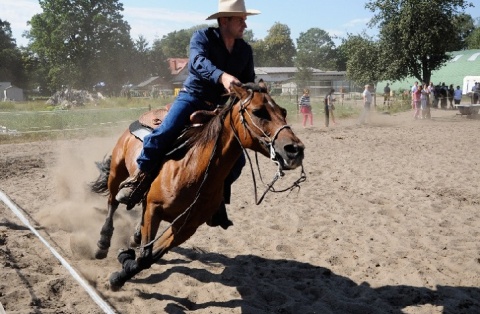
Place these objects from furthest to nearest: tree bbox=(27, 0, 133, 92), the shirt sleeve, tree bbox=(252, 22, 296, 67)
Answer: tree bbox=(252, 22, 296, 67)
tree bbox=(27, 0, 133, 92)
the shirt sleeve

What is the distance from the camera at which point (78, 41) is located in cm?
6650

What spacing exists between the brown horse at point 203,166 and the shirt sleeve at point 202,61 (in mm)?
236

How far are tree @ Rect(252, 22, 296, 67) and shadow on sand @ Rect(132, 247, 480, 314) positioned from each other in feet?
385

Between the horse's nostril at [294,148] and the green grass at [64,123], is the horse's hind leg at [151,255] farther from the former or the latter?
the green grass at [64,123]

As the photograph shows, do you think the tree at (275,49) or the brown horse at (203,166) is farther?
the tree at (275,49)

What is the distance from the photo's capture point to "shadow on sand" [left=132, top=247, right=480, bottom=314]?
14.8 feet

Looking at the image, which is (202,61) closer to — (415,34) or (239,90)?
(239,90)

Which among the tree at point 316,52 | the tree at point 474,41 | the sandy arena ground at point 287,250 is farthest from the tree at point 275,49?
the sandy arena ground at point 287,250

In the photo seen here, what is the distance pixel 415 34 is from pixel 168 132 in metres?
34.5

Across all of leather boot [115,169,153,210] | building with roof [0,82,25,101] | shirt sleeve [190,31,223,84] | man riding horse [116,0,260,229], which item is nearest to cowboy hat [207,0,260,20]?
man riding horse [116,0,260,229]

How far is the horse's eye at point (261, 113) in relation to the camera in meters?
3.45

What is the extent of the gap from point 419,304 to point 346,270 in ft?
3.26

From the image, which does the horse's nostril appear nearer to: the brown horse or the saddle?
the brown horse

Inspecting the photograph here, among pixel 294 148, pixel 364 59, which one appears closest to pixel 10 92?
pixel 364 59
